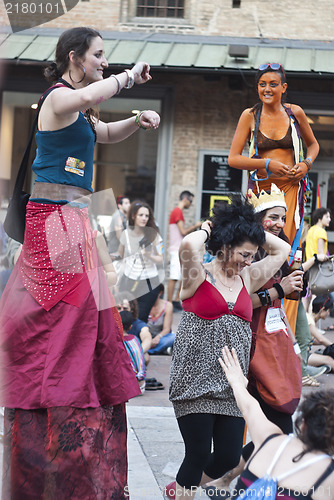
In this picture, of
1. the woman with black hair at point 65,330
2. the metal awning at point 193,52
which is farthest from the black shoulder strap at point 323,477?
the metal awning at point 193,52

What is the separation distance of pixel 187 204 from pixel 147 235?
3.96 m

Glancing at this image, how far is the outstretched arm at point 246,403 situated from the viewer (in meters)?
2.79

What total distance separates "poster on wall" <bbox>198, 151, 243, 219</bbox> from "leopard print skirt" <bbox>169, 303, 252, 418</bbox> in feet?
29.4

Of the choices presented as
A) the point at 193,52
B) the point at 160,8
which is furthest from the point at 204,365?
the point at 160,8

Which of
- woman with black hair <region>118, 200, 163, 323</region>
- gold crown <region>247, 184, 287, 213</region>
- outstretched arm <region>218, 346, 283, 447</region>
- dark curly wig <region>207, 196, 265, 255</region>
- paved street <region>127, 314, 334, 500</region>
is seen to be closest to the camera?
outstretched arm <region>218, 346, 283, 447</region>

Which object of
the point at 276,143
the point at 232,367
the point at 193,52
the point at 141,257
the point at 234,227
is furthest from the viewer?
the point at 193,52

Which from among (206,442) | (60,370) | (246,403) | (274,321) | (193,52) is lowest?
(206,442)

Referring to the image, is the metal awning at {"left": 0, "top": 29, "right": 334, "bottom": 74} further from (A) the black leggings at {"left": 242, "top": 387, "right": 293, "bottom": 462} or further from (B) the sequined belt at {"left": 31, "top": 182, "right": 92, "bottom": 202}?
(B) the sequined belt at {"left": 31, "top": 182, "right": 92, "bottom": 202}

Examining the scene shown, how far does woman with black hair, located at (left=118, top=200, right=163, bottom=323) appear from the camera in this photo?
317 inches

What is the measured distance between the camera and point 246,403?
303cm

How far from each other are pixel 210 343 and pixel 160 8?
10.5m

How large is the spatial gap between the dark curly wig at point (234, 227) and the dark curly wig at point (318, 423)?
3.88 feet

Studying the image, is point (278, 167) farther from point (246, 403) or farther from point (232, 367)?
point (246, 403)

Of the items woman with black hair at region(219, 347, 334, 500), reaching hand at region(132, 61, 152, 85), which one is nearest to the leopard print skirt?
woman with black hair at region(219, 347, 334, 500)
